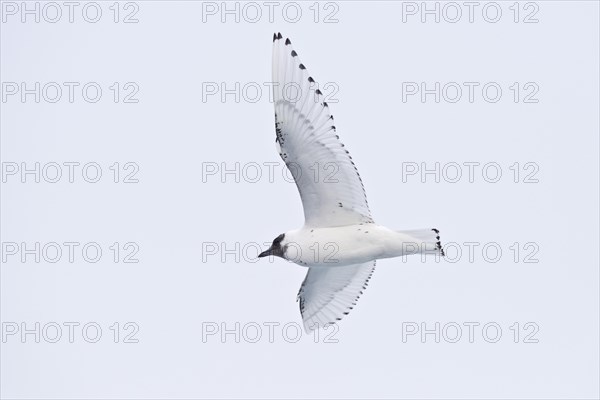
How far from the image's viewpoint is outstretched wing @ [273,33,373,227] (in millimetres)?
17406

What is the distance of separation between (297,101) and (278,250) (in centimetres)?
261

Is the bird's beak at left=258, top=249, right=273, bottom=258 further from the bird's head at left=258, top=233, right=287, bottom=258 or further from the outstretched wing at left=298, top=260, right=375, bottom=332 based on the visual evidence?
the outstretched wing at left=298, top=260, right=375, bottom=332

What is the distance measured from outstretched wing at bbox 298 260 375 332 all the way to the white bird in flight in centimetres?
22

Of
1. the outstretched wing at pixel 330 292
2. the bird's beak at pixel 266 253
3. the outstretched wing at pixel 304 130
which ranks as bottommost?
the outstretched wing at pixel 330 292

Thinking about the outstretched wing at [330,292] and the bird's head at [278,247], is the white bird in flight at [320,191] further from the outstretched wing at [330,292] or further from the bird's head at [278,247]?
the outstretched wing at [330,292]

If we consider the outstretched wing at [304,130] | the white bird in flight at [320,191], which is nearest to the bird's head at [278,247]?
the white bird in flight at [320,191]

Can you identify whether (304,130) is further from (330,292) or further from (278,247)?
(330,292)

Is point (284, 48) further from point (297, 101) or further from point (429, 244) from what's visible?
point (429, 244)

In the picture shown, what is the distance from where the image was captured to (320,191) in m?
18.1

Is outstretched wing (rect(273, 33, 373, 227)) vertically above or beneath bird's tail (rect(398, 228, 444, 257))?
above

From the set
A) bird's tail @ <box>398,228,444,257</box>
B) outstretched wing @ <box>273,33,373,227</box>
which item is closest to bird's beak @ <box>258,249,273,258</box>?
outstretched wing @ <box>273,33,373,227</box>

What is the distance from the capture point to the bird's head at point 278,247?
18.9 metres

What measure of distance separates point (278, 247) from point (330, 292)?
159 centimetres

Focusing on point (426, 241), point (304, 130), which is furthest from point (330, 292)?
point (304, 130)
